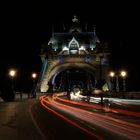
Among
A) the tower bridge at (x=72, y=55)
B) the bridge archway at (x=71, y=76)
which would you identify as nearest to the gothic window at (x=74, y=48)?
the tower bridge at (x=72, y=55)

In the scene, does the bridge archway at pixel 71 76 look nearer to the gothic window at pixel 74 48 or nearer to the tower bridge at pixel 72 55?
the tower bridge at pixel 72 55

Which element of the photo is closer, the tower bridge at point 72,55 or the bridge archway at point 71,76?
the tower bridge at point 72,55

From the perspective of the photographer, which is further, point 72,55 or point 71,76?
point 71,76

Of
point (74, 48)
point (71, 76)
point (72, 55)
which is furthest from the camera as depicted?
point (71, 76)

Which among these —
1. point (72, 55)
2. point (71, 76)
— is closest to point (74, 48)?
point (72, 55)

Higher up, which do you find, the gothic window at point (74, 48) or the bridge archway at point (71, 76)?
the gothic window at point (74, 48)

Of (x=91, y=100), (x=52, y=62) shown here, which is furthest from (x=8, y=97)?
(x=52, y=62)

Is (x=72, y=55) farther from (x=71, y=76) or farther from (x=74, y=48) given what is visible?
(x=71, y=76)

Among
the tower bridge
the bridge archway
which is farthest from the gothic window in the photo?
the bridge archway

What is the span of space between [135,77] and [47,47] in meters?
58.7

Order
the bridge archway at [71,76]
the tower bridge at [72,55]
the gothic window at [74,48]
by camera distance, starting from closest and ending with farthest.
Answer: the tower bridge at [72,55] → the bridge archway at [71,76] → the gothic window at [74,48]

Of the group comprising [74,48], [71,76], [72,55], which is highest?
[74,48]

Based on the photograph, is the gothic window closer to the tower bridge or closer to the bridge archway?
the tower bridge

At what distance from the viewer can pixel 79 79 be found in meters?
166
